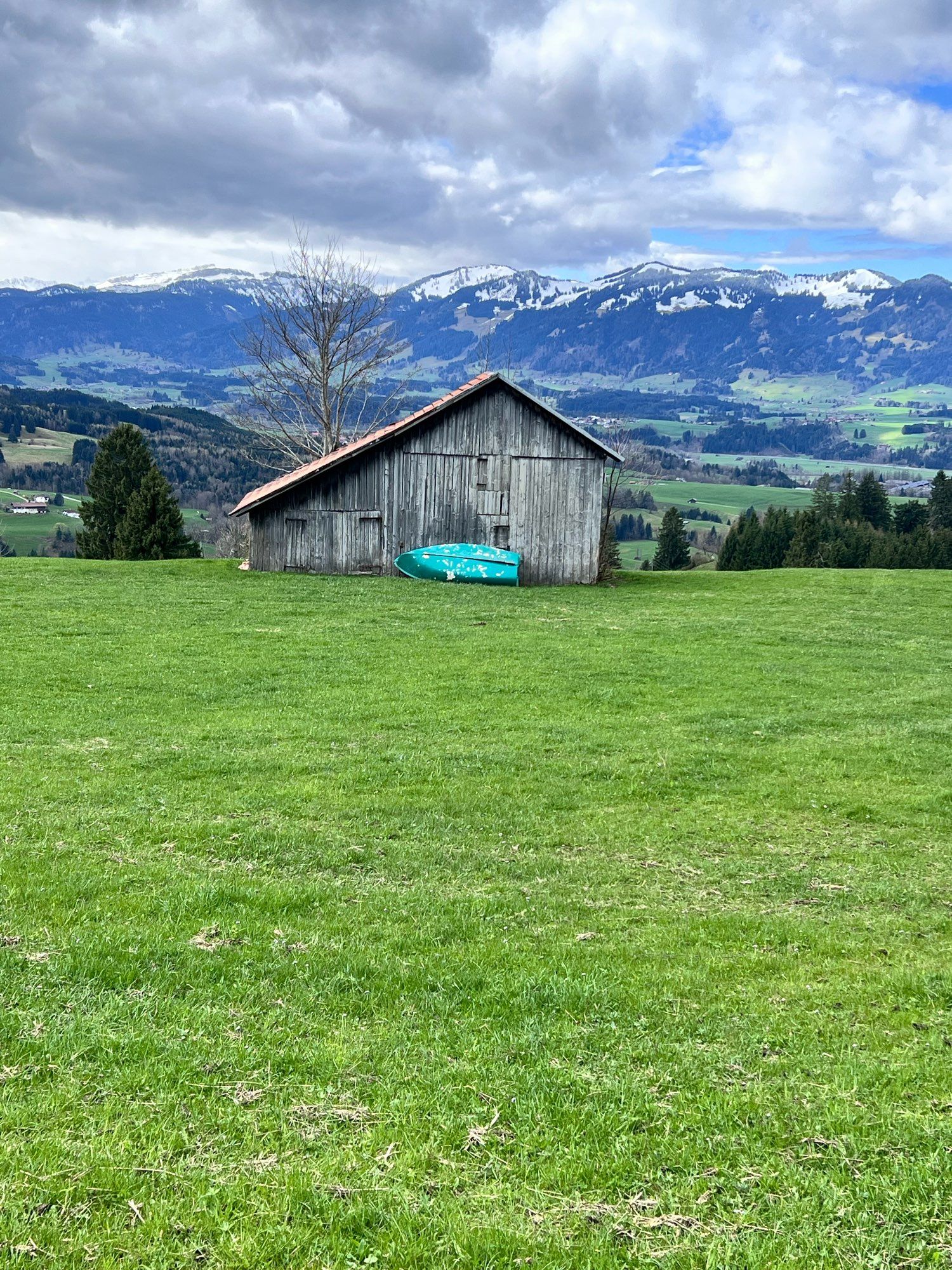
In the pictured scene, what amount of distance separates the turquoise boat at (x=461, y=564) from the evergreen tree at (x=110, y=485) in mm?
32268

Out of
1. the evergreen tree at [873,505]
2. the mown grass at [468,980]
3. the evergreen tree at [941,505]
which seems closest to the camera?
the mown grass at [468,980]

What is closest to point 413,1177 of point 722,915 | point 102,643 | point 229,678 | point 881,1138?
point 881,1138

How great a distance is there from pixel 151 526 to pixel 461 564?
2692 centimetres

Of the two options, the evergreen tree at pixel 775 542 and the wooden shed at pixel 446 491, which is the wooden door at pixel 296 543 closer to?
the wooden shed at pixel 446 491

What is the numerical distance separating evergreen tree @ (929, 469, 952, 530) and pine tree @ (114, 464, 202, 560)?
8213 cm

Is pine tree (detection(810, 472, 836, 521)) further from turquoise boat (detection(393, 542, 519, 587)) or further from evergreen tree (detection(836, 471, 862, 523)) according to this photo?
turquoise boat (detection(393, 542, 519, 587))

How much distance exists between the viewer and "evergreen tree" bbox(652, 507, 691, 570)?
372ft

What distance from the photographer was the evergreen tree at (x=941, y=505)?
101 m

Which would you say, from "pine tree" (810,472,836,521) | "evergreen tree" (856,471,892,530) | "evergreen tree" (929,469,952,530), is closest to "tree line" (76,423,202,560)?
"pine tree" (810,472,836,521)

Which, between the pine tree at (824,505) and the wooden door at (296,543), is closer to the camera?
the wooden door at (296,543)

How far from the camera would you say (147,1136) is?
16.8 feet

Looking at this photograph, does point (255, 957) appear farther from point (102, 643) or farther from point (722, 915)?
point (102, 643)

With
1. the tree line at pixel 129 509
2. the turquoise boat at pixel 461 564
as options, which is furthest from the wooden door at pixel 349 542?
the tree line at pixel 129 509

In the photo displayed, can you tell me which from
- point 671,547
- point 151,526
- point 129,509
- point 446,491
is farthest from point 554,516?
point 671,547
